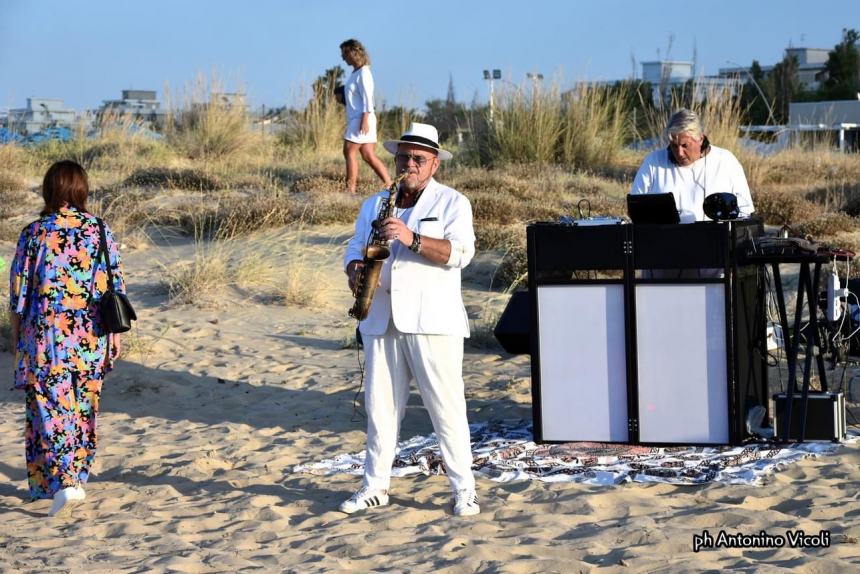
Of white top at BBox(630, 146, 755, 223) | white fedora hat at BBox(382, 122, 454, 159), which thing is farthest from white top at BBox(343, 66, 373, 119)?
white fedora hat at BBox(382, 122, 454, 159)

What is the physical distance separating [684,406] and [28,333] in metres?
3.37

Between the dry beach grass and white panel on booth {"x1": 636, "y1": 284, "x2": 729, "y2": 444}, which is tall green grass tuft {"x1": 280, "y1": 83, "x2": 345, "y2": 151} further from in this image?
white panel on booth {"x1": 636, "y1": 284, "x2": 729, "y2": 444}

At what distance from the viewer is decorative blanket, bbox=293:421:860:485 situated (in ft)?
20.8

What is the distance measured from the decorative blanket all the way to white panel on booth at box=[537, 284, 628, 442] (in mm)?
149

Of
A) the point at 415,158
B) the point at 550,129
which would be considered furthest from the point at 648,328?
the point at 550,129

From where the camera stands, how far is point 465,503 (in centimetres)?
584

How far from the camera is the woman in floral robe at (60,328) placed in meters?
6.24

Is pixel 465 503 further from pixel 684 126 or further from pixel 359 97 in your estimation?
pixel 359 97

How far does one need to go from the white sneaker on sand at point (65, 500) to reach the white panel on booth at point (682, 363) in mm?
2909

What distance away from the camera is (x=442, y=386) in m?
5.76

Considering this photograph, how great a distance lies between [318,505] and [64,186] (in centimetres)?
201

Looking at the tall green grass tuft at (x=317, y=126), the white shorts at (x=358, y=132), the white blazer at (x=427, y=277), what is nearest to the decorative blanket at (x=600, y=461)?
the white blazer at (x=427, y=277)

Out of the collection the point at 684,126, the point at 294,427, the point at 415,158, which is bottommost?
the point at 294,427

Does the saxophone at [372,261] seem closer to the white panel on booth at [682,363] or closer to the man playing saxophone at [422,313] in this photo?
the man playing saxophone at [422,313]
